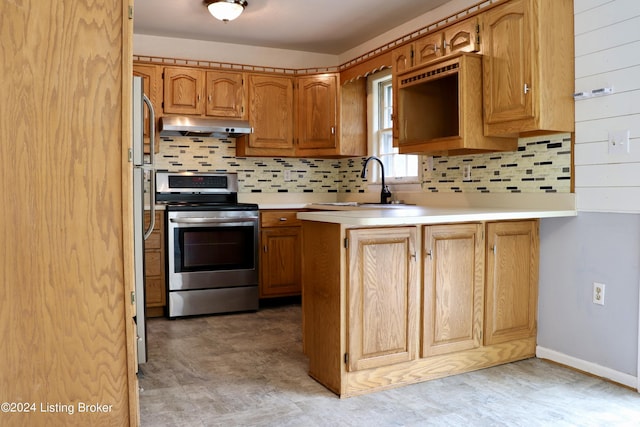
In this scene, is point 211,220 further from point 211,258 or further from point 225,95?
point 225,95

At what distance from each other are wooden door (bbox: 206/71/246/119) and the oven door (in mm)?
996

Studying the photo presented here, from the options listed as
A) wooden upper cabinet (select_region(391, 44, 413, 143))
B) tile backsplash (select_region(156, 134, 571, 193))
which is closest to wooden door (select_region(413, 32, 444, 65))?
wooden upper cabinet (select_region(391, 44, 413, 143))

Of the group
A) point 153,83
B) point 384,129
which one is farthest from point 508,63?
point 153,83

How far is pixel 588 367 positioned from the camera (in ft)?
9.48

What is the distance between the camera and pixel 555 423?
224 cm

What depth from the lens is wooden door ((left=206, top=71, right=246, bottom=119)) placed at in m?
4.76

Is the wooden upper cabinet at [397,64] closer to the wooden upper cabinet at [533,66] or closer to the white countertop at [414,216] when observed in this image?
the wooden upper cabinet at [533,66]

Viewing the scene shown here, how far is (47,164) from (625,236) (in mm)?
2706

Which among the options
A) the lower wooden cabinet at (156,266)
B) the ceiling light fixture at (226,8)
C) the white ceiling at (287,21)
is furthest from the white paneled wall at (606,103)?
the lower wooden cabinet at (156,266)

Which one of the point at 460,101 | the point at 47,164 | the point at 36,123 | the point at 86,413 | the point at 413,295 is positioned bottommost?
the point at 86,413

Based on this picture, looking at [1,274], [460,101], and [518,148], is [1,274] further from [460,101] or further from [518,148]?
[518,148]

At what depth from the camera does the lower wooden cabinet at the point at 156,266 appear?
425 centimetres

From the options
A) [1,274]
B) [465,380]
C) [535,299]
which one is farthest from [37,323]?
[535,299]

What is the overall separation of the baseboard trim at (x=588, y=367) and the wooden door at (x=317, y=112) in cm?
261
